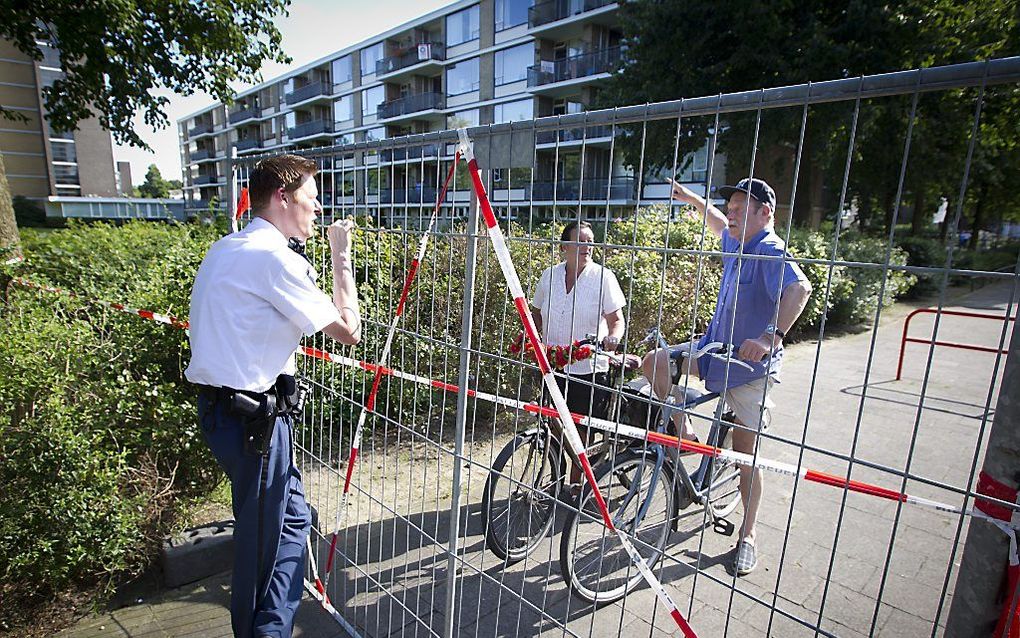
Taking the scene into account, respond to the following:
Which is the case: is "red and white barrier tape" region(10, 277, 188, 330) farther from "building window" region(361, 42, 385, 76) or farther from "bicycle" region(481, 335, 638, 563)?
"building window" region(361, 42, 385, 76)

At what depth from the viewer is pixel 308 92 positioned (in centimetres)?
5162

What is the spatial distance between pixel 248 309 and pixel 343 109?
172 feet

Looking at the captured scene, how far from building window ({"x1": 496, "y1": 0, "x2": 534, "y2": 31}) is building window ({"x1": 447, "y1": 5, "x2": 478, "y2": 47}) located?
2.69 metres

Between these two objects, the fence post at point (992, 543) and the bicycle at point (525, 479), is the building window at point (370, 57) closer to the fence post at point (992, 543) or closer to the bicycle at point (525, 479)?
the bicycle at point (525, 479)

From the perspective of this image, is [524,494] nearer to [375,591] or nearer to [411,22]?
[375,591]

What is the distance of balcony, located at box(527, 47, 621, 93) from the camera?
96.5ft

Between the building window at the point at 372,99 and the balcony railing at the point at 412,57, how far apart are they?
4.23 ft

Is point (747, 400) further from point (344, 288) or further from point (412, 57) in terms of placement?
point (412, 57)

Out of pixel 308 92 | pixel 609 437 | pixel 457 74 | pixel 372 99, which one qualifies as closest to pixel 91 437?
pixel 609 437

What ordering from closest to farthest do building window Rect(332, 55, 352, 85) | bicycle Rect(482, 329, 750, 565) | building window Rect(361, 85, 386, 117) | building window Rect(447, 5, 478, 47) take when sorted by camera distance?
bicycle Rect(482, 329, 750, 565), building window Rect(447, 5, 478, 47), building window Rect(361, 85, 386, 117), building window Rect(332, 55, 352, 85)

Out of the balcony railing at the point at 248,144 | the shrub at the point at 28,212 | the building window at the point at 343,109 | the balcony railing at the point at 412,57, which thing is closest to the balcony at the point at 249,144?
the balcony railing at the point at 248,144

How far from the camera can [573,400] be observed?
150 inches

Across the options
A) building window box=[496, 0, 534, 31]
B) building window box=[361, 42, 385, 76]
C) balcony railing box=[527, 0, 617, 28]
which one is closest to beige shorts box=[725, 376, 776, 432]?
balcony railing box=[527, 0, 617, 28]

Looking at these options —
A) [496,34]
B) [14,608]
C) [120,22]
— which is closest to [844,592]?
[14,608]
